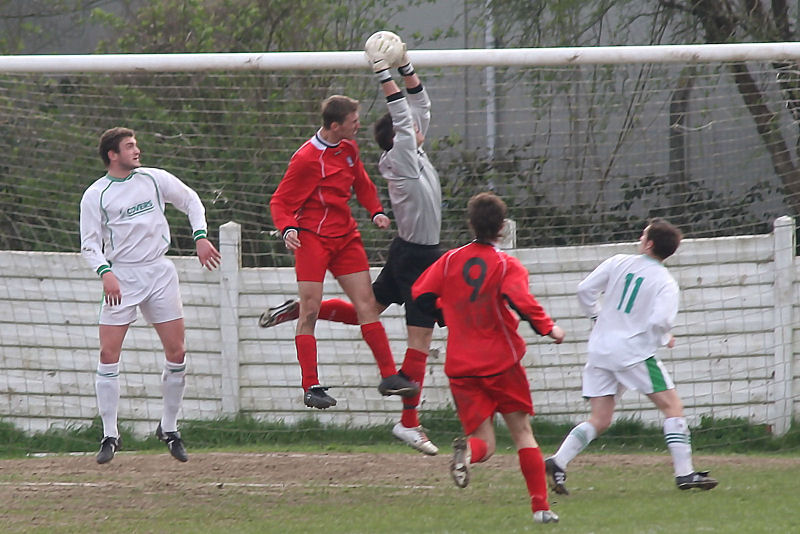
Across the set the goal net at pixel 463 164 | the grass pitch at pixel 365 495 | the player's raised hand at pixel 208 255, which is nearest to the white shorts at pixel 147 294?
the player's raised hand at pixel 208 255

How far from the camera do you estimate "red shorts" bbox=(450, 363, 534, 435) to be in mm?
6434

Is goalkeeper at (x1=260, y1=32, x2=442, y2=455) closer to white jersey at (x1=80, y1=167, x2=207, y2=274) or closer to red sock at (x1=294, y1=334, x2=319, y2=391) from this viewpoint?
red sock at (x1=294, y1=334, x2=319, y2=391)

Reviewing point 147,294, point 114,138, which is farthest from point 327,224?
point 114,138

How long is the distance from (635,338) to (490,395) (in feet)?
3.96

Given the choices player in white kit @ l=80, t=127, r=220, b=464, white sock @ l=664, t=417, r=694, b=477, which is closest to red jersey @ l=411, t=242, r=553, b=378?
white sock @ l=664, t=417, r=694, b=477

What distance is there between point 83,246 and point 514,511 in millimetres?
3146

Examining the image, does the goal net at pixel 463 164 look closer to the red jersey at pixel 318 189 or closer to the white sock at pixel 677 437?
the red jersey at pixel 318 189

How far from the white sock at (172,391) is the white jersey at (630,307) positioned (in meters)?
2.78

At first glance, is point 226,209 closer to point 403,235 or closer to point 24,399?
point 24,399

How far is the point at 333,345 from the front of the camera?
10.3 metres

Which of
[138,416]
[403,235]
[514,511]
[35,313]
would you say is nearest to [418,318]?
[403,235]

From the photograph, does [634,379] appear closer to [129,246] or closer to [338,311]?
[338,311]

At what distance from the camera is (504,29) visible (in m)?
12.9

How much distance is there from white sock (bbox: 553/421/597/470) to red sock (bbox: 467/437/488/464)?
37.4 inches
